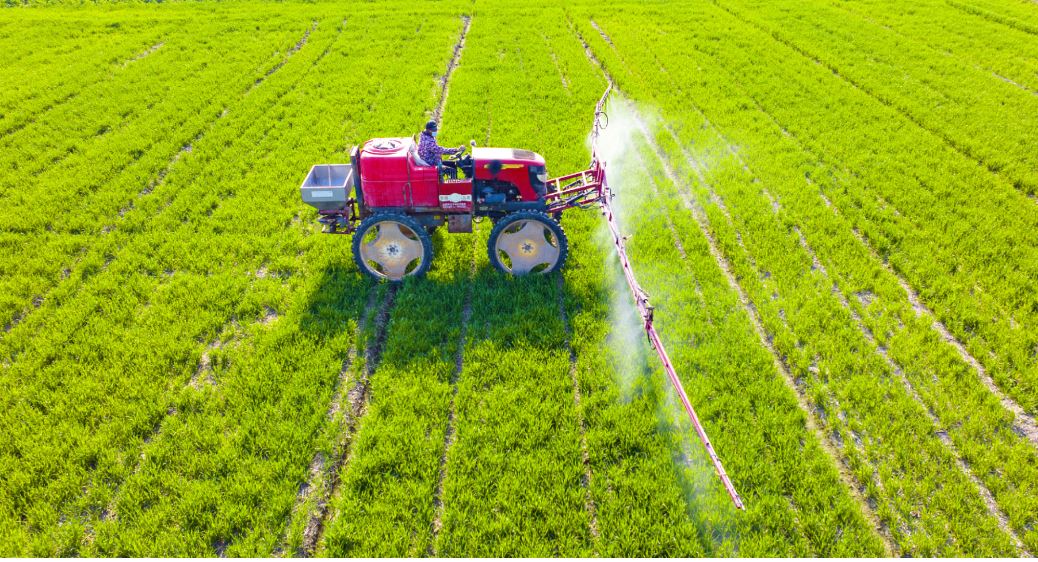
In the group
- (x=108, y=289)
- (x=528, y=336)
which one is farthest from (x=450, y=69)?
(x=528, y=336)

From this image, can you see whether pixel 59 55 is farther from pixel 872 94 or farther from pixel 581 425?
pixel 872 94

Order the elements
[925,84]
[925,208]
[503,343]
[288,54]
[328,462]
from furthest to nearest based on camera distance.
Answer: [288,54] → [925,84] → [925,208] → [503,343] → [328,462]

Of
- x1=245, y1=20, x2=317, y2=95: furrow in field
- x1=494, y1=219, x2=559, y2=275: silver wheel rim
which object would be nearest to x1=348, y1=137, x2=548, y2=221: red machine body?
x1=494, y1=219, x2=559, y2=275: silver wheel rim

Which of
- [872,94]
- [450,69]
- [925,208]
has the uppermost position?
[450,69]

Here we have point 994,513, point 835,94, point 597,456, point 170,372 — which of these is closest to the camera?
point 994,513

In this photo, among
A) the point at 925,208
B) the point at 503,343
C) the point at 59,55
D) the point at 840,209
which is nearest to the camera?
the point at 503,343

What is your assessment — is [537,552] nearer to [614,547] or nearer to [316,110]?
[614,547]

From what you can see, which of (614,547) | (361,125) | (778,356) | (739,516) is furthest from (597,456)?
(361,125)

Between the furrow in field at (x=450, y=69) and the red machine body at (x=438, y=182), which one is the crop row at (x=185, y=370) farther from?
the furrow in field at (x=450, y=69)

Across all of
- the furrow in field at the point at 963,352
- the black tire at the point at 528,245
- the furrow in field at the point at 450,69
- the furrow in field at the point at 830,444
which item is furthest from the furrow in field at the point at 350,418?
the furrow in field at the point at 963,352
